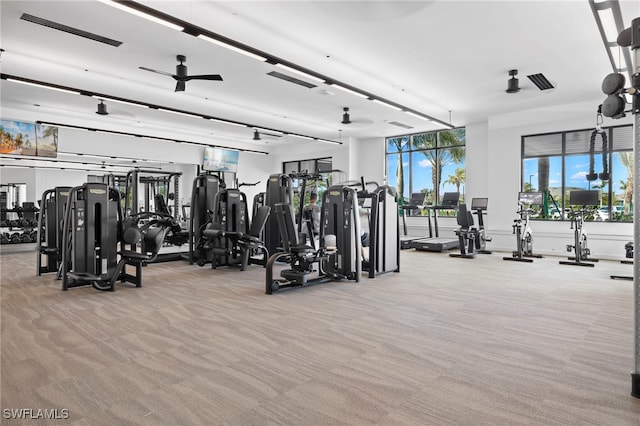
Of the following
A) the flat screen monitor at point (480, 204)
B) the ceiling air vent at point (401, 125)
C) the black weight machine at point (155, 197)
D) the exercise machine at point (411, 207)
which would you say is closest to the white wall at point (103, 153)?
the black weight machine at point (155, 197)

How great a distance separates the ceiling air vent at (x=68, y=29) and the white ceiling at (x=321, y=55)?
4.2 inches

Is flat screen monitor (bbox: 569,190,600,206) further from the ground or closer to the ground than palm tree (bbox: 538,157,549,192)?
closer to the ground

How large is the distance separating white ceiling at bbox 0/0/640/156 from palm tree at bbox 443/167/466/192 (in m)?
2.26

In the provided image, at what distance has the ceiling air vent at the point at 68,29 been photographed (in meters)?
5.12

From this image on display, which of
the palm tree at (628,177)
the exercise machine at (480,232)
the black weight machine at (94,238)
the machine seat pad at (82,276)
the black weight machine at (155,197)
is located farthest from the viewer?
the exercise machine at (480,232)

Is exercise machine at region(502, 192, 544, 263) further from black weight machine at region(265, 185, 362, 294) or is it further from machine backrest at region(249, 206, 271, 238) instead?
machine backrest at region(249, 206, 271, 238)

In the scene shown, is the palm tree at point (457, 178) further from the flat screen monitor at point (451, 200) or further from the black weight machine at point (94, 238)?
the black weight machine at point (94, 238)

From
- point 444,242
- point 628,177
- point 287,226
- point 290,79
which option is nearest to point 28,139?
point 290,79

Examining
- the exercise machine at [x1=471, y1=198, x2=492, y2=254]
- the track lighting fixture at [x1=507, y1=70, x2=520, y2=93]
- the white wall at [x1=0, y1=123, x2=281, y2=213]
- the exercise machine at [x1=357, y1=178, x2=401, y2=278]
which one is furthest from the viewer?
the white wall at [x1=0, y1=123, x2=281, y2=213]

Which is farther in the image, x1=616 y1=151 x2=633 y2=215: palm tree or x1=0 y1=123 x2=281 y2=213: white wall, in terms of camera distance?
x1=0 y1=123 x2=281 y2=213: white wall

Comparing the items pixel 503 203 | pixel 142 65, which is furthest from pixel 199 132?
pixel 503 203

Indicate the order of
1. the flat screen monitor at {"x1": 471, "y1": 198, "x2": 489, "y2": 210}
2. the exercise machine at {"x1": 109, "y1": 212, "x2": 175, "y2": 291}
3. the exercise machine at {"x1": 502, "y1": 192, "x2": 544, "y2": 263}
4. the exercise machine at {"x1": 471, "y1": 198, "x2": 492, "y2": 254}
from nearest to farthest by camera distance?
the exercise machine at {"x1": 109, "y1": 212, "x2": 175, "y2": 291} → the exercise machine at {"x1": 502, "y1": 192, "x2": 544, "y2": 263} → the exercise machine at {"x1": 471, "y1": 198, "x2": 492, "y2": 254} → the flat screen monitor at {"x1": 471, "y1": 198, "x2": 489, "y2": 210}

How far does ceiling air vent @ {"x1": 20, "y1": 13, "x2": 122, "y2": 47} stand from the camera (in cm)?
512

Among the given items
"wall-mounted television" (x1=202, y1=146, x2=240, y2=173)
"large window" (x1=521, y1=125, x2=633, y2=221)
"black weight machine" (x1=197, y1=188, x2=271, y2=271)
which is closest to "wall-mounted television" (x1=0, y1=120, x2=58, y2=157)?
"wall-mounted television" (x1=202, y1=146, x2=240, y2=173)
